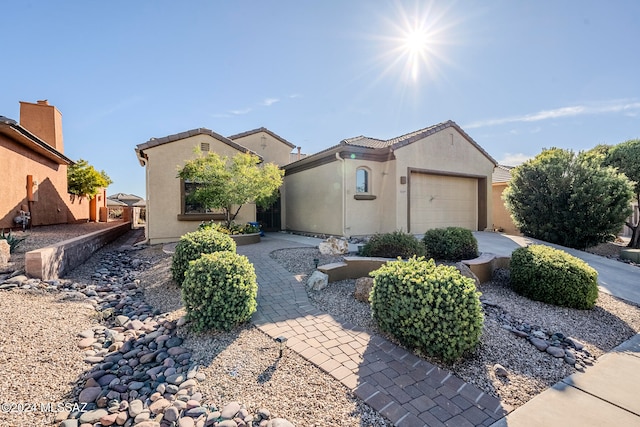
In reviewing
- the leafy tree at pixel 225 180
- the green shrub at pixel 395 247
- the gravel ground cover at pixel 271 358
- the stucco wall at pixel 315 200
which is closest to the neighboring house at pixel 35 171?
the leafy tree at pixel 225 180

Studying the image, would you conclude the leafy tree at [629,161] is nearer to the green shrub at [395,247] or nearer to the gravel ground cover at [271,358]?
the gravel ground cover at [271,358]

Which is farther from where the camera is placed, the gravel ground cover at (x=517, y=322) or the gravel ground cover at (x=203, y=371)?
the gravel ground cover at (x=517, y=322)

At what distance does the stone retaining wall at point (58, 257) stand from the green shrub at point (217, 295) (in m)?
3.96

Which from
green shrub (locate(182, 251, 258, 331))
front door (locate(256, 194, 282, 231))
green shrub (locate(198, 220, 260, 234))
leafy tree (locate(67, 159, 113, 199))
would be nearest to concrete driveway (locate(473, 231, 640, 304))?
green shrub (locate(182, 251, 258, 331))

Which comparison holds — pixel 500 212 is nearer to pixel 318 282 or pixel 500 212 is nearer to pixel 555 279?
pixel 555 279

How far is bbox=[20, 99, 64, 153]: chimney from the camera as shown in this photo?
1548 cm

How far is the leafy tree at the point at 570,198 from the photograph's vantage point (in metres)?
10.7

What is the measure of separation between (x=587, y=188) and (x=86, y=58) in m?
17.2

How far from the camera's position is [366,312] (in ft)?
15.2

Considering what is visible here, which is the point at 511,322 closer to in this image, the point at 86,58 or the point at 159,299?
the point at 159,299

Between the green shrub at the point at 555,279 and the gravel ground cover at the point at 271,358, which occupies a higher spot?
the green shrub at the point at 555,279

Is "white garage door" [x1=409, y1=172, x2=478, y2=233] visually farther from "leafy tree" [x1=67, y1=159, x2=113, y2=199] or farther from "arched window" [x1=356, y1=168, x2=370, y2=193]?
"leafy tree" [x1=67, y1=159, x2=113, y2=199]

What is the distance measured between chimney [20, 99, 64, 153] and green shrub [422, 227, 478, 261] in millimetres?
19689

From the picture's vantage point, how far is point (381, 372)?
306 cm
